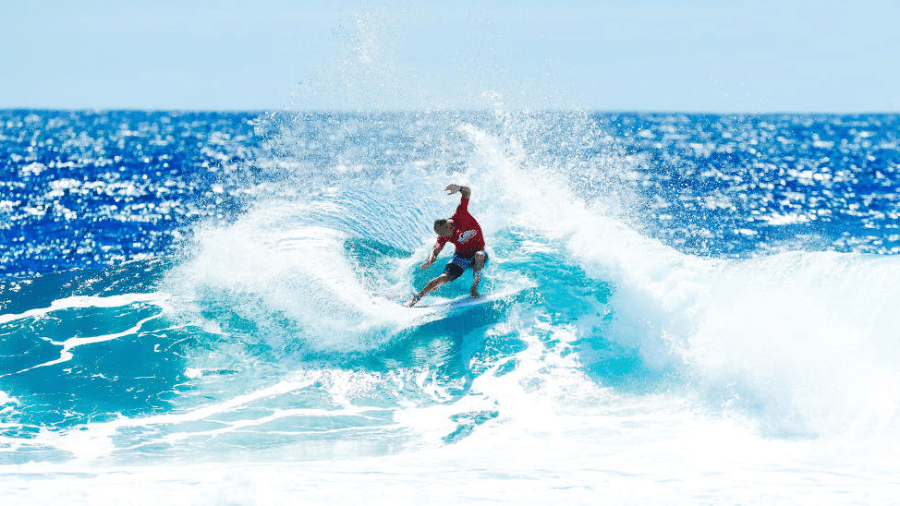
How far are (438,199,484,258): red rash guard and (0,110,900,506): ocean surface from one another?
0.93m

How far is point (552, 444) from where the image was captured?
25.8 feet

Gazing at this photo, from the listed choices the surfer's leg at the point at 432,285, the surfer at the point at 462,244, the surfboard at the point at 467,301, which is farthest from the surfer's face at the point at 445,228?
the surfboard at the point at 467,301

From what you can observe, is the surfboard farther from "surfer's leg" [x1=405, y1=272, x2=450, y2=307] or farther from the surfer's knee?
the surfer's knee

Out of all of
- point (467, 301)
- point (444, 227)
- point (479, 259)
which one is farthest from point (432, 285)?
point (444, 227)

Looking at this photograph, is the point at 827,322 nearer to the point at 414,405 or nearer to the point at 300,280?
the point at 414,405

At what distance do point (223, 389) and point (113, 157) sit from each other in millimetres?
53210

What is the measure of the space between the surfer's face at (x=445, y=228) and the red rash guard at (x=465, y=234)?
89mm

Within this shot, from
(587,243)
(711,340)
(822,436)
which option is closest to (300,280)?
(587,243)

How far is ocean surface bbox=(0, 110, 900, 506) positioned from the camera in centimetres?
704

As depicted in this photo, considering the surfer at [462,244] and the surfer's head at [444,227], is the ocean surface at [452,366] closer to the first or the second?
the surfer at [462,244]

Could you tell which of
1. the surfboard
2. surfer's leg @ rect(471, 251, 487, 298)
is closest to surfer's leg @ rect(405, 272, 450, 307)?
the surfboard

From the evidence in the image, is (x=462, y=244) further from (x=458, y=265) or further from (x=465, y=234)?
(x=458, y=265)

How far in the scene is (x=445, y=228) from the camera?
1004cm

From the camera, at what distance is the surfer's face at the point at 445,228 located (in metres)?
9.98
